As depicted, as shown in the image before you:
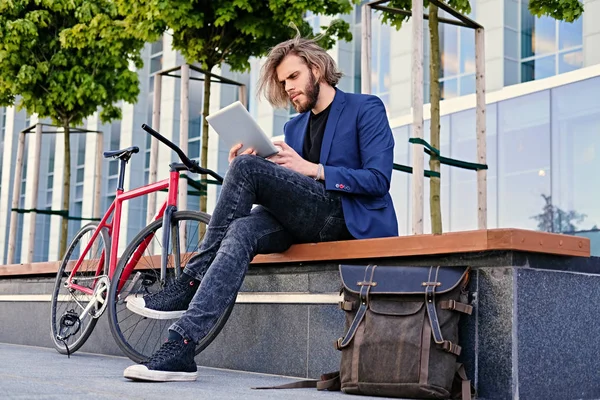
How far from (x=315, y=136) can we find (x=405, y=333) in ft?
4.76

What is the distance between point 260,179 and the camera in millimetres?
4332

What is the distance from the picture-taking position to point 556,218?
16266 millimetres

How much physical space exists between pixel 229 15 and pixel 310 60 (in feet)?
13.9

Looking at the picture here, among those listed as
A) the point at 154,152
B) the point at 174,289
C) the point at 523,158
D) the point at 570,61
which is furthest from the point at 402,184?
the point at 174,289

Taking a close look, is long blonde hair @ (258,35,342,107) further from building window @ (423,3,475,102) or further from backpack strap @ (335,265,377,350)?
building window @ (423,3,475,102)

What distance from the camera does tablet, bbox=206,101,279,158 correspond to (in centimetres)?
434

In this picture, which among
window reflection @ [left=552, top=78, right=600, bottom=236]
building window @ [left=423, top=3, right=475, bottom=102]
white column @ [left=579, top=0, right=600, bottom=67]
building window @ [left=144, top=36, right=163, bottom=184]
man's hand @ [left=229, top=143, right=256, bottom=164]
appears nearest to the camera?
man's hand @ [left=229, top=143, right=256, bottom=164]

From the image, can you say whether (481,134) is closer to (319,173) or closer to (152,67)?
(319,173)

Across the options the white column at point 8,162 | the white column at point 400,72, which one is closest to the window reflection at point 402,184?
the white column at point 400,72

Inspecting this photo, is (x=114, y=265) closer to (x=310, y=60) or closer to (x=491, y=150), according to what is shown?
(x=310, y=60)

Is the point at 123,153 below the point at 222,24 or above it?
below

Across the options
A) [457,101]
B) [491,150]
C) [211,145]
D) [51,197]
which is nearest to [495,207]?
[491,150]

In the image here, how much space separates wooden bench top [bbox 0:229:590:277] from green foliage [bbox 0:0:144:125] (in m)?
6.90

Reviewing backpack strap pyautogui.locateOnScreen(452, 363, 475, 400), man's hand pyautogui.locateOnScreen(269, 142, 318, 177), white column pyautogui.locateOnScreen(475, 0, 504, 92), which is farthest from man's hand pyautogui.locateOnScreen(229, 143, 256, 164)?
white column pyautogui.locateOnScreen(475, 0, 504, 92)
